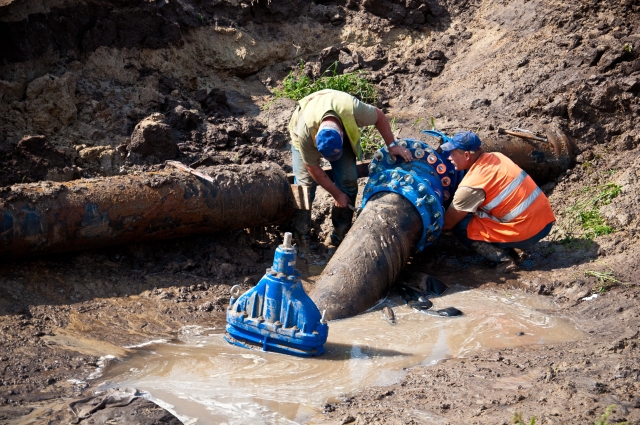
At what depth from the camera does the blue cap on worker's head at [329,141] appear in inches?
225

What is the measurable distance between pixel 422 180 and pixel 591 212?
6.14 ft

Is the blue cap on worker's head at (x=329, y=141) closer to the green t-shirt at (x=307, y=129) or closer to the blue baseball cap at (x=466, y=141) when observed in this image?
the green t-shirt at (x=307, y=129)

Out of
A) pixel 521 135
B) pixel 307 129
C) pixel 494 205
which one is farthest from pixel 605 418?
pixel 521 135

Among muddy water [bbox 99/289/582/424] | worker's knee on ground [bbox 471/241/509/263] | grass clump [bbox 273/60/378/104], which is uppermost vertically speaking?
grass clump [bbox 273/60/378/104]

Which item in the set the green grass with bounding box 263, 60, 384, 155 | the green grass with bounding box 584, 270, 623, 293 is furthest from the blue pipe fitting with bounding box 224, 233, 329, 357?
the green grass with bounding box 263, 60, 384, 155

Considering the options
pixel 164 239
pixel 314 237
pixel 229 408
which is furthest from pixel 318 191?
pixel 229 408

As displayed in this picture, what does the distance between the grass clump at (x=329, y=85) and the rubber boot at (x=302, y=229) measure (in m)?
2.55

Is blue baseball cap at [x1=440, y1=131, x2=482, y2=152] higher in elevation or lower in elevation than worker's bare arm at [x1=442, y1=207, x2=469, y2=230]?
higher

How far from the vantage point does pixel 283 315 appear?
15.1 feet

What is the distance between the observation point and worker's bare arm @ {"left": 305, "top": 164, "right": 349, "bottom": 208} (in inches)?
242

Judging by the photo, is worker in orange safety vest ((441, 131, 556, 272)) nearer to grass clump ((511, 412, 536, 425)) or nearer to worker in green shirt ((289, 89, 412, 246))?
worker in green shirt ((289, 89, 412, 246))

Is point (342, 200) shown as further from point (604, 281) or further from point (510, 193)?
point (604, 281)

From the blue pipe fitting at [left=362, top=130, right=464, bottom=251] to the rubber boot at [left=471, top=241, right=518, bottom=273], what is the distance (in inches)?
18.9

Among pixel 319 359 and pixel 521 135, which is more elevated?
pixel 521 135
